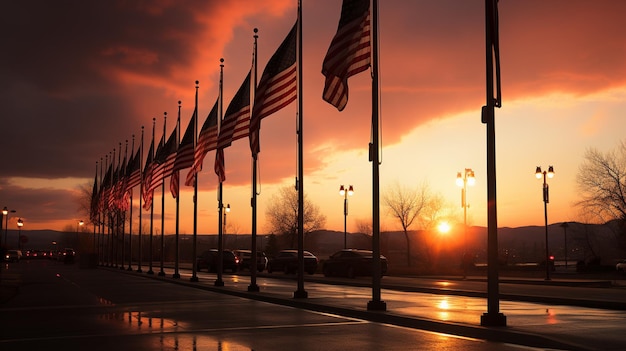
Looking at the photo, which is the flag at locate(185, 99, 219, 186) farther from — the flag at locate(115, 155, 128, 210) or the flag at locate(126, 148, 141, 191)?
the flag at locate(115, 155, 128, 210)

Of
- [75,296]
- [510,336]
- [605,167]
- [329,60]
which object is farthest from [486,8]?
[605,167]

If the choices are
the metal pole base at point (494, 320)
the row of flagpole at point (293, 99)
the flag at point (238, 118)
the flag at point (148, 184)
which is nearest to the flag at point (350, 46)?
the row of flagpole at point (293, 99)

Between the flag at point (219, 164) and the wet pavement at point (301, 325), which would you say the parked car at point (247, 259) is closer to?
the flag at point (219, 164)

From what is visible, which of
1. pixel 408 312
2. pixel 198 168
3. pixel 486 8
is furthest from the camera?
pixel 198 168

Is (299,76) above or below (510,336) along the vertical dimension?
above

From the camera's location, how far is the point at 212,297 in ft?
83.9

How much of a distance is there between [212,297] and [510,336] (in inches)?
590

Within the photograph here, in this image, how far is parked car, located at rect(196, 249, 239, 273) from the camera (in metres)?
54.5

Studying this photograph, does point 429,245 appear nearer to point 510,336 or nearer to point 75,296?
point 75,296

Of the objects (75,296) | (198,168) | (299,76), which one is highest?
(299,76)

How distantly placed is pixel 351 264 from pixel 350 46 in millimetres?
25332

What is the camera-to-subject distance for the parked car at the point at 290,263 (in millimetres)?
48500

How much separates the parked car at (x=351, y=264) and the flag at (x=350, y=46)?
24184mm

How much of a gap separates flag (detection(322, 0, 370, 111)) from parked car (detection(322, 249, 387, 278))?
24184mm
